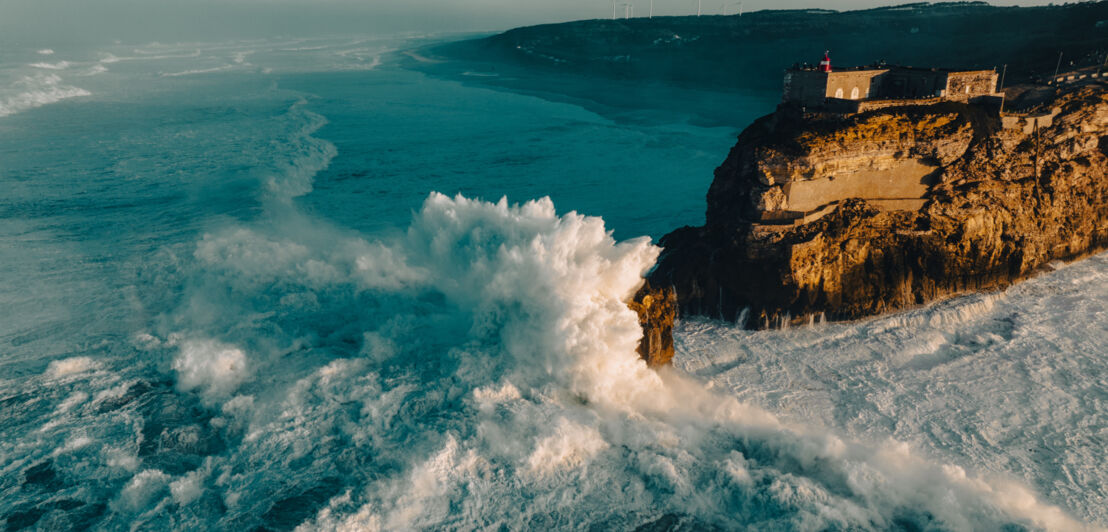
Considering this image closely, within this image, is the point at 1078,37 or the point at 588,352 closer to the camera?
the point at 588,352

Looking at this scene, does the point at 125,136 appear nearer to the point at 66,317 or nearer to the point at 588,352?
the point at 66,317

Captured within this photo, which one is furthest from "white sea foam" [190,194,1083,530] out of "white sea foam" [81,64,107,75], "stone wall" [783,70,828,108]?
"white sea foam" [81,64,107,75]

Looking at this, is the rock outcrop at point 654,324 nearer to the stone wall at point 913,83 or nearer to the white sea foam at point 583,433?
the white sea foam at point 583,433

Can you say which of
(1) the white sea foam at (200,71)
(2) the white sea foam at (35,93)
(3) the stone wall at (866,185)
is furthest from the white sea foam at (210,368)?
(1) the white sea foam at (200,71)

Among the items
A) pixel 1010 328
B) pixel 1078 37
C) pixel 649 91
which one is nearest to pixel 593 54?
pixel 649 91

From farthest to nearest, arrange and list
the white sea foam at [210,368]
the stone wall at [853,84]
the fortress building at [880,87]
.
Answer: the stone wall at [853,84] → the fortress building at [880,87] → the white sea foam at [210,368]

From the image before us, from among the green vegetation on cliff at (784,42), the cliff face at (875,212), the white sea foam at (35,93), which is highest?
the green vegetation on cliff at (784,42)

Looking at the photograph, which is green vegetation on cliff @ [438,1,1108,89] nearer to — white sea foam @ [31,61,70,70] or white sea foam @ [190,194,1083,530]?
white sea foam @ [190,194,1083,530]
